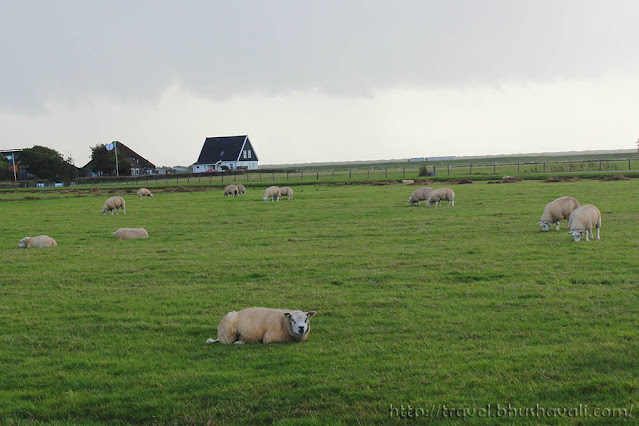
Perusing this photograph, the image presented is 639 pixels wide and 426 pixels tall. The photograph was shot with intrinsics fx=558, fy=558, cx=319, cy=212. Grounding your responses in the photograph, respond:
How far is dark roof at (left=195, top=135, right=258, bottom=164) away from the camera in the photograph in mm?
116312

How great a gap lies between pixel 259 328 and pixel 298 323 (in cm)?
78

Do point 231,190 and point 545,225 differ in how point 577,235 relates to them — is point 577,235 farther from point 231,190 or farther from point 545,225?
point 231,190

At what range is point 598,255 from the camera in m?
14.7

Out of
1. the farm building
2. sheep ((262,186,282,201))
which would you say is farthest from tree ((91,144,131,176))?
sheep ((262,186,282,201))

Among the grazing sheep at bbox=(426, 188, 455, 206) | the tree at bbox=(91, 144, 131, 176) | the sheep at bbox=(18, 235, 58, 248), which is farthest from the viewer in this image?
the tree at bbox=(91, 144, 131, 176)

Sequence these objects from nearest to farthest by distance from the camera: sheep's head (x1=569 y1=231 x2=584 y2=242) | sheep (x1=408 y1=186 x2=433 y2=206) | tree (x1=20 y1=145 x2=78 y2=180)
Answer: sheep's head (x1=569 y1=231 x2=584 y2=242)
sheep (x1=408 y1=186 x2=433 y2=206)
tree (x1=20 y1=145 x2=78 y2=180)

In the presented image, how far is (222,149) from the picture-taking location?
118125 mm

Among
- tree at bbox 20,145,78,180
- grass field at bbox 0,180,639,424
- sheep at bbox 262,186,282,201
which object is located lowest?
grass field at bbox 0,180,639,424

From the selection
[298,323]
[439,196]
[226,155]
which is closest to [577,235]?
[298,323]

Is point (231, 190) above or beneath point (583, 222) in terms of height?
above

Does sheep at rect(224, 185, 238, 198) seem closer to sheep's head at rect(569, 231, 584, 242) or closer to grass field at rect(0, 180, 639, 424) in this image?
grass field at rect(0, 180, 639, 424)

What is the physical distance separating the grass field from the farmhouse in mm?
96852

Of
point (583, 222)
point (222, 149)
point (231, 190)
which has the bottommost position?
point (583, 222)

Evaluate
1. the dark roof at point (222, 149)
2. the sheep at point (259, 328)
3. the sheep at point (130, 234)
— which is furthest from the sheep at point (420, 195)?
the dark roof at point (222, 149)
